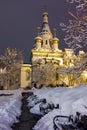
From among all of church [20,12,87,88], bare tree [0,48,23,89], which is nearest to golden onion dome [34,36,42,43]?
church [20,12,87,88]

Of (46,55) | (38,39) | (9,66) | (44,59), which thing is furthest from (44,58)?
(9,66)

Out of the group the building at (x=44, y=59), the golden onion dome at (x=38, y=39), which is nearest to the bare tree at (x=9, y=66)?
the building at (x=44, y=59)

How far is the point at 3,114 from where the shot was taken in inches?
634

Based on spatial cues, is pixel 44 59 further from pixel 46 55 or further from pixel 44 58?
pixel 46 55

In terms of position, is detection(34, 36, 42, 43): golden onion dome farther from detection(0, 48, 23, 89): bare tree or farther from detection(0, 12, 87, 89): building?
detection(0, 48, 23, 89): bare tree

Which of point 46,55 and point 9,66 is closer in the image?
point 9,66

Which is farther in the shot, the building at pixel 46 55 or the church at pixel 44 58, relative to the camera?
the church at pixel 44 58

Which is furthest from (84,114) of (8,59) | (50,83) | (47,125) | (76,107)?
(50,83)

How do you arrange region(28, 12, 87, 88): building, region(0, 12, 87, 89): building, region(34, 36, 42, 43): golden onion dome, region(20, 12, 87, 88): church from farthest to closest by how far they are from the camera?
region(34, 36, 42, 43): golden onion dome → region(20, 12, 87, 88): church → region(28, 12, 87, 88): building → region(0, 12, 87, 89): building

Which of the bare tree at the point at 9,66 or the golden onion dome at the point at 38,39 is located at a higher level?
the golden onion dome at the point at 38,39

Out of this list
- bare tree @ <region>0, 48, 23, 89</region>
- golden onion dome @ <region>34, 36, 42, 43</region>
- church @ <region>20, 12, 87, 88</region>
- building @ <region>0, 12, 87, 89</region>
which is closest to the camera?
bare tree @ <region>0, 48, 23, 89</region>

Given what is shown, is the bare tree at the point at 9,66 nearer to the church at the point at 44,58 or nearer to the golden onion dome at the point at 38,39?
the church at the point at 44,58

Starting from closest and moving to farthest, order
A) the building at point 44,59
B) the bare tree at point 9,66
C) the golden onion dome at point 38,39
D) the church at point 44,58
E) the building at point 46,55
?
the bare tree at point 9,66
the building at point 44,59
the building at point 46,55
the church at point 44,58
the golden onion dome at point 38,39

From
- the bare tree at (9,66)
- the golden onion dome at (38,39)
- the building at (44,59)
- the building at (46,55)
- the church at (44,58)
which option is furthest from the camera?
the golden onion dome at (38,39)
